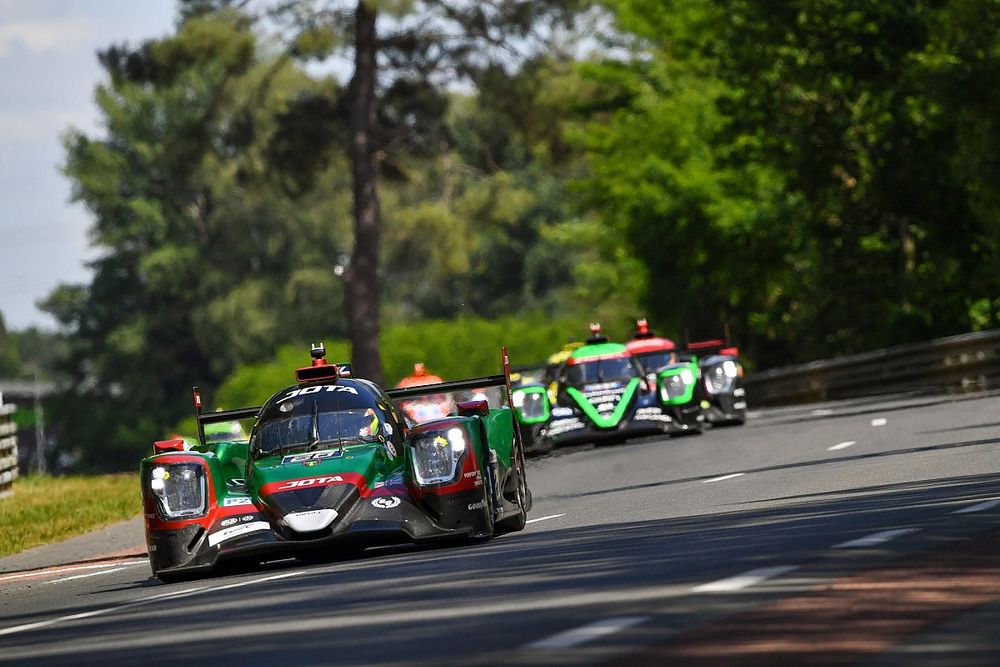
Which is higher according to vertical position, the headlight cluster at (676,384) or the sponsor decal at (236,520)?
the headlight cluster at (676,384)

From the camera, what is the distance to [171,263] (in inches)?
3622

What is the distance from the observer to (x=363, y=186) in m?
45.4

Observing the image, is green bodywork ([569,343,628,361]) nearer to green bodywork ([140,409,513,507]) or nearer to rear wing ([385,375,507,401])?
rear wing ([385,375,507,401])

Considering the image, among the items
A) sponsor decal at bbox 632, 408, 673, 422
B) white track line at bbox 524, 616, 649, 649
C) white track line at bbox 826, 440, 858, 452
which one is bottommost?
white track line at bbox 826, 440, 858, 452

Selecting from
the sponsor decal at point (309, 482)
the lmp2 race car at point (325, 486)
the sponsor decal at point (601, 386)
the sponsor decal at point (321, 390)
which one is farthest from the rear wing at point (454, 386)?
the sponsor decal at point (601, 386)

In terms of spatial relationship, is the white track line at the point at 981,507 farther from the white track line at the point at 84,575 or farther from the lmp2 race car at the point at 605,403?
the lmp2 race car at the point at 605,403

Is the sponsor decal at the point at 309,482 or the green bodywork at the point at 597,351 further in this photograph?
the green bodywork at the point at 597,351

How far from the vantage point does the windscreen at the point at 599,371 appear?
29.2m

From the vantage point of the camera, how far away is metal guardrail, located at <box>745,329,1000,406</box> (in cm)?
3853

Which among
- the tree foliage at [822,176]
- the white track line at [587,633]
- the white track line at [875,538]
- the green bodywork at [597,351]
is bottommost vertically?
the white track line at [875,538]

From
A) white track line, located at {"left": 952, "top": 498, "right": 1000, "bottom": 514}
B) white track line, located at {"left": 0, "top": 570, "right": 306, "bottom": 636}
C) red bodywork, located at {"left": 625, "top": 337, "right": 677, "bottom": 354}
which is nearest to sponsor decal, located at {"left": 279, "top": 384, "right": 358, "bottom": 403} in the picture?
white track line, located at {"left": 0, "top": 570, "right": 306, "bottom": 636}

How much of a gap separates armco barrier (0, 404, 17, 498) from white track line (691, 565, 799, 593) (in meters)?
22.2

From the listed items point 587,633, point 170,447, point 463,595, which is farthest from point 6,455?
point 587,633

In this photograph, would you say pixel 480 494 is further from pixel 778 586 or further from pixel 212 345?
pixel 212 345
